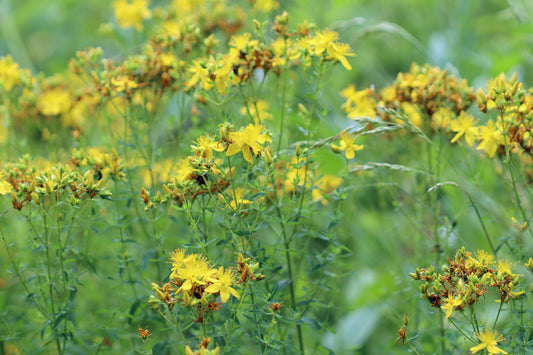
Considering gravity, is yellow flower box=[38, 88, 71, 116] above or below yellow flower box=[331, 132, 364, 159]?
above

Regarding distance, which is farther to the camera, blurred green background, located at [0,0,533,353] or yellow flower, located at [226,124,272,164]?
blurred green background, located at [0,0,533,353]

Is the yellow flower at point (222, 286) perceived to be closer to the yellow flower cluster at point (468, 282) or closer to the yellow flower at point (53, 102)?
the yellow flower cluster at point (468, 282)

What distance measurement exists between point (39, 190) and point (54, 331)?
57 centimetres

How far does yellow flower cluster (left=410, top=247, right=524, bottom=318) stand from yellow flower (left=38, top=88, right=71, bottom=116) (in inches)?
83.2

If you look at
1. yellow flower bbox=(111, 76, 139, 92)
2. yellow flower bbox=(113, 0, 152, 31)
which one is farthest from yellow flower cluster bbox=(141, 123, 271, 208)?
yellow flower bbox=(113, 0, 152, 31)

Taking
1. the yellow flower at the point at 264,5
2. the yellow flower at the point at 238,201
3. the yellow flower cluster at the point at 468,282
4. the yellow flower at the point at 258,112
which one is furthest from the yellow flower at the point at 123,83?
the yellow flower cluster at the point at 468,282

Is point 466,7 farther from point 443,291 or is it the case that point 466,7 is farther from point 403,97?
point 443,291

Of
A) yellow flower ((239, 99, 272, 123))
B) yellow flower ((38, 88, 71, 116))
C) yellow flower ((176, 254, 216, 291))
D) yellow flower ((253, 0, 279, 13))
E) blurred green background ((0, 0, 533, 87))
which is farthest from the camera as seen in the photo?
blurred green background ((0, 0, 533, 87))

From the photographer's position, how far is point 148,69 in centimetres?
236

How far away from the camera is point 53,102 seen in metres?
2.86

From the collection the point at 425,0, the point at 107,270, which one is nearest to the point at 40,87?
the point at 107,270

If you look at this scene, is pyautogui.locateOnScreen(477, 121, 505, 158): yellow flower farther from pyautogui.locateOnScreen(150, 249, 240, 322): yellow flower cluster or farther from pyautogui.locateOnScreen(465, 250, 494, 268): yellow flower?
pyautogui.locateOnScreen(150, 249, 240, 322): yellow flower cluster

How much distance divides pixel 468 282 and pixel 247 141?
803 mm

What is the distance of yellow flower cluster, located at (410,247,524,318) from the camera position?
152 cm
